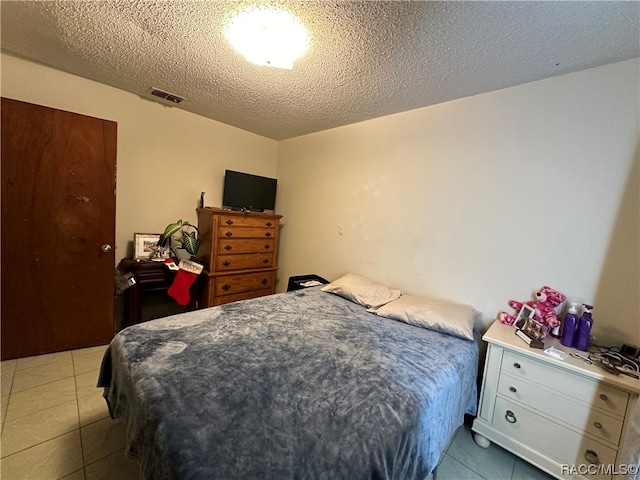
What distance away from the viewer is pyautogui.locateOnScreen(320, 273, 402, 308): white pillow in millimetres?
2229

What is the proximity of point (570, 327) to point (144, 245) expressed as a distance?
3518mm

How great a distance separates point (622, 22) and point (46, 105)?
12.8 ft

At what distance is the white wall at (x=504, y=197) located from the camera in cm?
150

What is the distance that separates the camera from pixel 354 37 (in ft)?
4.87

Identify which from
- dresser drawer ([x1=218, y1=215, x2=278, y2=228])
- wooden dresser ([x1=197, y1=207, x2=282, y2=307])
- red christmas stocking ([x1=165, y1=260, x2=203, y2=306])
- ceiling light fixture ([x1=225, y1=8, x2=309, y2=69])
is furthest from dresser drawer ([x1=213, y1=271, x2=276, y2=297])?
ceiling light fixture ([x1=225, y1=8, x2=309, y2=69])

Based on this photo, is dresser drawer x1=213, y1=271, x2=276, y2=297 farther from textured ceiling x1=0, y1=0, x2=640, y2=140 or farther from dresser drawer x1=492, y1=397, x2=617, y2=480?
dresser drawer x1=492, y1=397, x2=617, y2=480

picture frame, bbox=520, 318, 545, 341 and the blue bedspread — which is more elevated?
picture frame, bbox=520, 318, 545, 341

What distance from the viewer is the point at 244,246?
9.94 feet

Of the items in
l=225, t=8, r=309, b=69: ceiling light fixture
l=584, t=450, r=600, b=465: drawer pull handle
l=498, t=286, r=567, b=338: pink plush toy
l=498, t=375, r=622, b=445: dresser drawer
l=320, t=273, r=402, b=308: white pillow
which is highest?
l=225, t=8, r=309, b=69: ceiling light fixture

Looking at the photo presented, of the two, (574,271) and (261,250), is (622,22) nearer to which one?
(574,271)

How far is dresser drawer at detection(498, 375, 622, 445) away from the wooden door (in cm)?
326

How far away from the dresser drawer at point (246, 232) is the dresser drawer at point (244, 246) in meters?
0.05

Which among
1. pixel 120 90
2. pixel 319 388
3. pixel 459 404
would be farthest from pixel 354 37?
pixel 120 90

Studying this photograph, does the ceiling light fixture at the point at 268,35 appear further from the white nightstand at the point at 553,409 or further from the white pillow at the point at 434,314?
the white nightstand at the point at 553,409
